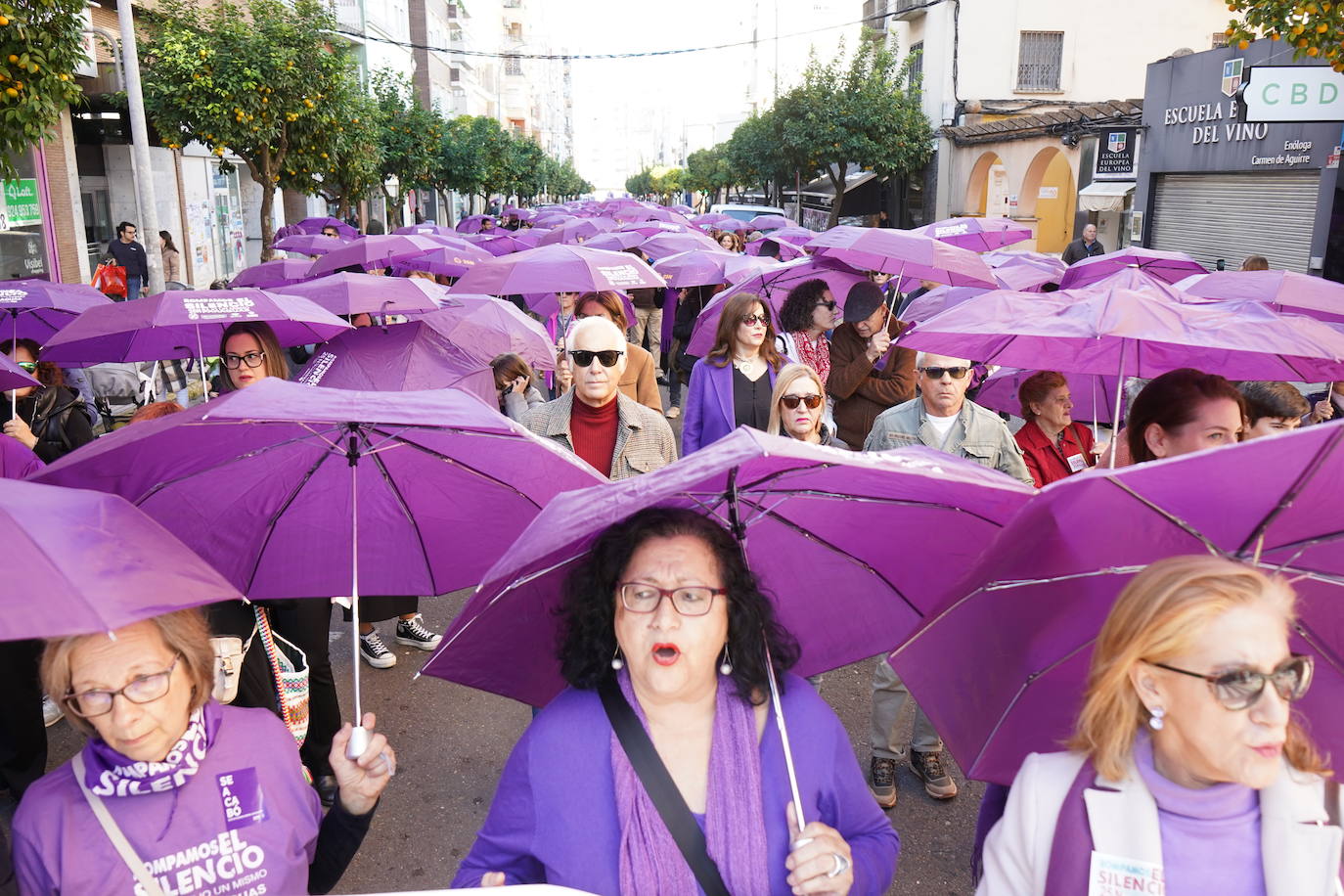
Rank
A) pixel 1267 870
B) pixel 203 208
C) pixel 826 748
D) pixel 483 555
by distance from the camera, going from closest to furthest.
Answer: pixel 1267 870 → pixel 826 748 → pixel 483 555 → pixel 203 208

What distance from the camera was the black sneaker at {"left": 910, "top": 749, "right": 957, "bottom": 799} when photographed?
453cm

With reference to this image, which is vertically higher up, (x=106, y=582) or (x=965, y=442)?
(x=106, y=582)

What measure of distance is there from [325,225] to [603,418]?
19.2 m

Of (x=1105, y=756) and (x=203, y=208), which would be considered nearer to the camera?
(x=1105, y=756)

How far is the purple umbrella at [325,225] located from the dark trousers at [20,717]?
18.2 meters

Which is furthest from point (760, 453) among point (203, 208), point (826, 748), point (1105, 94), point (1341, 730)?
point (1105, 94)

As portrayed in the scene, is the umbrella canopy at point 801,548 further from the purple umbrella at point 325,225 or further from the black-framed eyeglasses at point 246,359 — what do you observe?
the purple umbrella at point 325,225

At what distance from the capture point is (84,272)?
18641 millimetres

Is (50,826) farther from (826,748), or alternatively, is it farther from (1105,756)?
(1105,756)

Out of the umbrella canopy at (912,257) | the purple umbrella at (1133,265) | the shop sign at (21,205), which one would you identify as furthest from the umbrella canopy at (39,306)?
the shop sign at (21,205)

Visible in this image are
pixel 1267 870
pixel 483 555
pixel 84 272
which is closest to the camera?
pixel 1267 870

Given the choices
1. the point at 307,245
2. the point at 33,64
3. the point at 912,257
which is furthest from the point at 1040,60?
the point at 33,64

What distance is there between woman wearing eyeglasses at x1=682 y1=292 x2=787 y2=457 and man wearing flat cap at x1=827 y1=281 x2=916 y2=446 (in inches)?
31.7

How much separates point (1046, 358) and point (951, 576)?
2.11 meters
